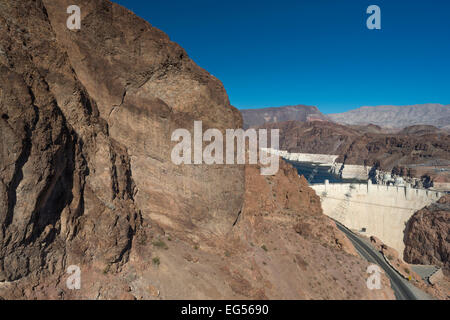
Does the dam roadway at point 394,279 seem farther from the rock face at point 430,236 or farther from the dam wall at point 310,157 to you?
the dam wall at point 310,157

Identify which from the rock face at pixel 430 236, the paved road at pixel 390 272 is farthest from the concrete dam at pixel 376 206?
the paved road at pixel 390 272

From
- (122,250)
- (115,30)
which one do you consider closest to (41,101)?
(115,30)

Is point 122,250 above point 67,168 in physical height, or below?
below

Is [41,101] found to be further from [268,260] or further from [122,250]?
[268,260]

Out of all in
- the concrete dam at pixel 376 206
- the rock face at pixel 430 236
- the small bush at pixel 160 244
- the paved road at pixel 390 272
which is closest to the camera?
the small bush at pixel 160 244

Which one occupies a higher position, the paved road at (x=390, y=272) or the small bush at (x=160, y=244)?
the small bush at (x=160, y=244)
